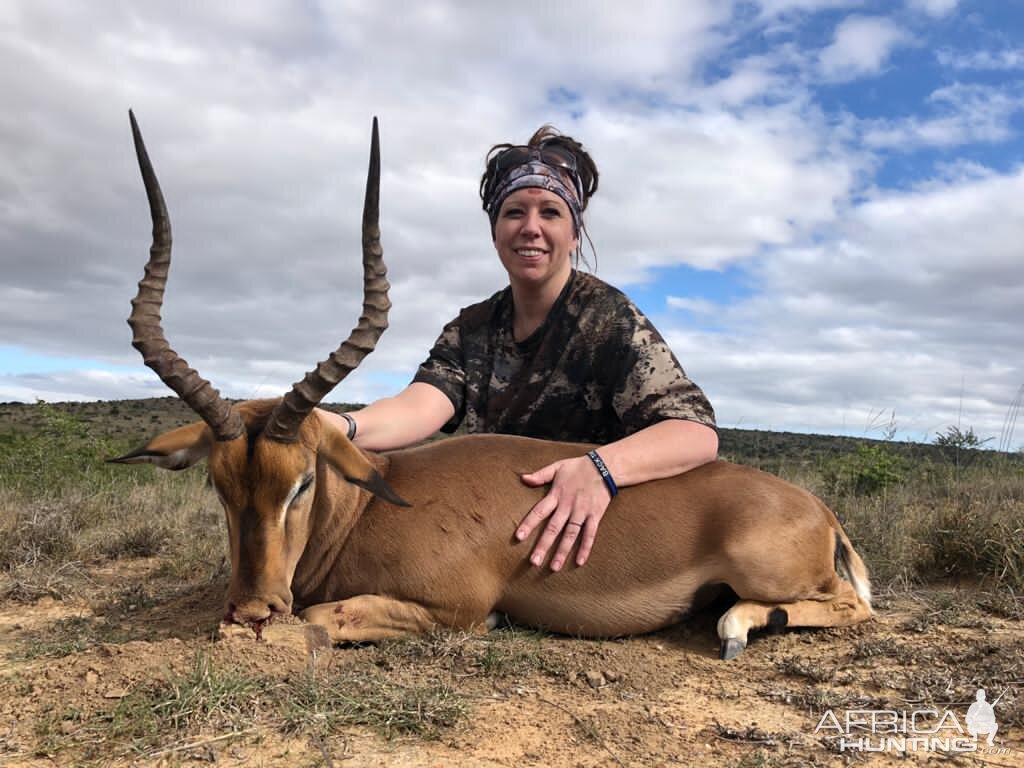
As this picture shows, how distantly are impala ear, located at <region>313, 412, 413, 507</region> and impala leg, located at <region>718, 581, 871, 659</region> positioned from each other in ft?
6.32

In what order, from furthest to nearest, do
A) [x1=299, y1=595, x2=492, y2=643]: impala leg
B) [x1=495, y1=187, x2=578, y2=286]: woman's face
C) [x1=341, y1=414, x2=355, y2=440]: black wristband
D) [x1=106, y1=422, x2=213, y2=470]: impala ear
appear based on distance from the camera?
[x1=495, y1=187, x2=578, y2=286]: woman's face < [x1=341, y1=414, x2=355, y2=440]: black wristband < [x1=106, y1=422, x2=213, y2=470]: impala ear < [x1=299, y1=595, x2=492, y2=643]: impala leg

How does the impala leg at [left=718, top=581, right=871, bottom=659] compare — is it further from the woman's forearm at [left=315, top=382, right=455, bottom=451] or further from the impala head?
the woman's forearm at [left=315, top=382, right=455, bottom=451]

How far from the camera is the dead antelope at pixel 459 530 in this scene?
13.9 ft

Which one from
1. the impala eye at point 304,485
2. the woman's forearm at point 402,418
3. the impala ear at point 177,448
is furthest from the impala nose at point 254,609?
the woman's forearm at point 402,418

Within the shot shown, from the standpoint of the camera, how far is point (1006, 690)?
12.1ft

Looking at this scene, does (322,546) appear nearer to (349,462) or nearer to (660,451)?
(349,462)

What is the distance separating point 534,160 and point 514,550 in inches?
119

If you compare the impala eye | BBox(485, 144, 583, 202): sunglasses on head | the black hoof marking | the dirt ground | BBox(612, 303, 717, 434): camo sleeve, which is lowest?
the dirt ground

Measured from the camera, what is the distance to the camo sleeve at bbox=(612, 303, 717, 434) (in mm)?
5430

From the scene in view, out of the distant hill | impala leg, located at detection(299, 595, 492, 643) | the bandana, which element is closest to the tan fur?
impala leg, located at detection(299, 595, 492, 643)

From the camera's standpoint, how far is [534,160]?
→ 6258mm

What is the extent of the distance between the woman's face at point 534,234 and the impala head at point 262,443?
1880 millimetres

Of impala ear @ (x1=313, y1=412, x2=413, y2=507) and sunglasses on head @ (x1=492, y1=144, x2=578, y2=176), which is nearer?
impala ear @ (x1=313, y1=412, x2=413, y2=507)

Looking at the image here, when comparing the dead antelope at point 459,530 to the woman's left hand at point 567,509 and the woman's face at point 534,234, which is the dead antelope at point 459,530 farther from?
the woman's face at point 534,234
